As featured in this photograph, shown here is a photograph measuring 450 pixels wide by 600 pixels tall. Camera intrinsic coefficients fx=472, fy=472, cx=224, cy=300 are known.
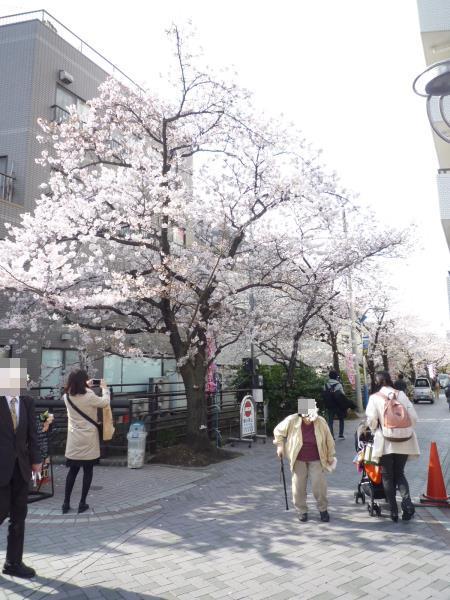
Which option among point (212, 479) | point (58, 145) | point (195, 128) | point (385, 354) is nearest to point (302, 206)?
point (195, 128)

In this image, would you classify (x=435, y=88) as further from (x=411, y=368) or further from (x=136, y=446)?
(x=411, y=368)

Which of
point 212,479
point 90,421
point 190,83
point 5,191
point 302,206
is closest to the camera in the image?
point 90,421

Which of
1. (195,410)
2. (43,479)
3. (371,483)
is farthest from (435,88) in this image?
(195,410)

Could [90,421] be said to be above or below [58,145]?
below

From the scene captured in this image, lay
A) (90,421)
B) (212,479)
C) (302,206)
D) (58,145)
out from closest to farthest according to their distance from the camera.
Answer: (90,421) → (212,479) → (58,145) → (302,206)

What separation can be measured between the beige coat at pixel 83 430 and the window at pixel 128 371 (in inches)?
366

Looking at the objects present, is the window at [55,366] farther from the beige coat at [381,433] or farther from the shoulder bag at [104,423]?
the beige coat at [381,433]

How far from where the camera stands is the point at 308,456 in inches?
223

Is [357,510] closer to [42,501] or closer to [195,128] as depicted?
[42,501]

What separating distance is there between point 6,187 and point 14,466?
11.8 metres

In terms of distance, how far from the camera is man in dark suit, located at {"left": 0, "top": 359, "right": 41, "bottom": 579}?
12.7 ft

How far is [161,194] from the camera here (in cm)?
984

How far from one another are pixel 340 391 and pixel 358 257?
11.7ft

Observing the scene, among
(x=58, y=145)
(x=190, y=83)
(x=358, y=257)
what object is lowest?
(x=358, y=257)
